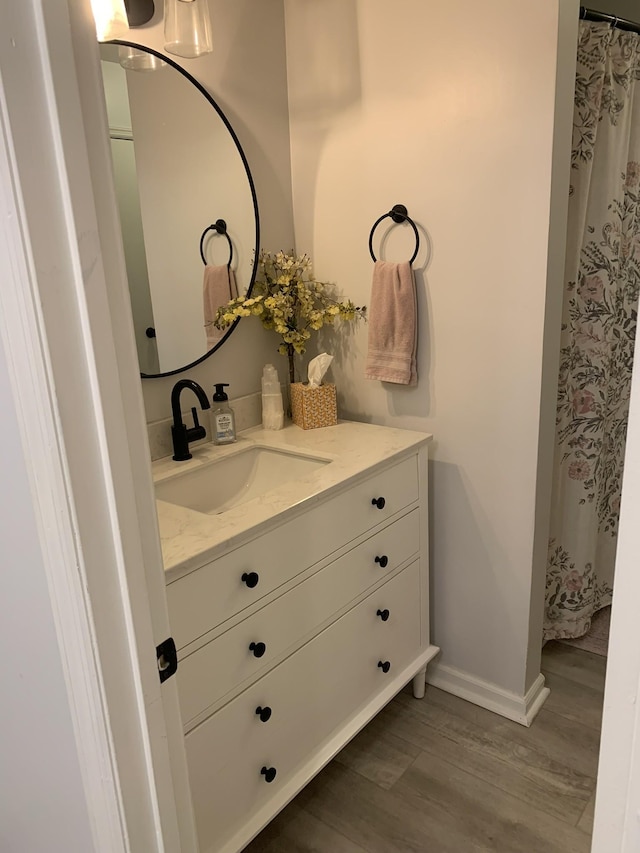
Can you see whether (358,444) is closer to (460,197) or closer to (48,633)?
(460,197)

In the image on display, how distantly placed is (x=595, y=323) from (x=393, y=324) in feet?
2.45

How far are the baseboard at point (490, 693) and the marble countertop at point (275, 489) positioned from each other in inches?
33.5

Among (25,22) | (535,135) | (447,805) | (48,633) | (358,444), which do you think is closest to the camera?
(25,22)

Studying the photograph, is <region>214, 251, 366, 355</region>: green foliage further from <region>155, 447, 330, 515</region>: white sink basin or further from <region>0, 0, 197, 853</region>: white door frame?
<region>0, 0, 197, 853</region>: white door frame

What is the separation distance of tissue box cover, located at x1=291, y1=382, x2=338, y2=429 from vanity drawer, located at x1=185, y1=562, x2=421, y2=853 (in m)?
0.54

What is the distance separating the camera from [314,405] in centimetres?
199

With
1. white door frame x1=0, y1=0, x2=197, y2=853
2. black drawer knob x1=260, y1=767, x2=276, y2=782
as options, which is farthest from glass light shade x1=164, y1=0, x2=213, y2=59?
black drawer knob x1=260, y1=767, x2=276, y2=782

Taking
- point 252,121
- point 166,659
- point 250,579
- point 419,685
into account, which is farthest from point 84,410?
point 419,685

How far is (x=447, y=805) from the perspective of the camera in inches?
66.8

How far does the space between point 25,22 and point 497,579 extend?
5.95 feet

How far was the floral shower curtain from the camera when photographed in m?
1.94

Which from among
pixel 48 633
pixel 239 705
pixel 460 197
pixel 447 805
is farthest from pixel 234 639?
pixel 460 197

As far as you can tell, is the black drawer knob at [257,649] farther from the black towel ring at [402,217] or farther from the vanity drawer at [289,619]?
the black towel ring at [402,217]

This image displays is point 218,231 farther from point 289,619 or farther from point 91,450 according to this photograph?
point 91,450
